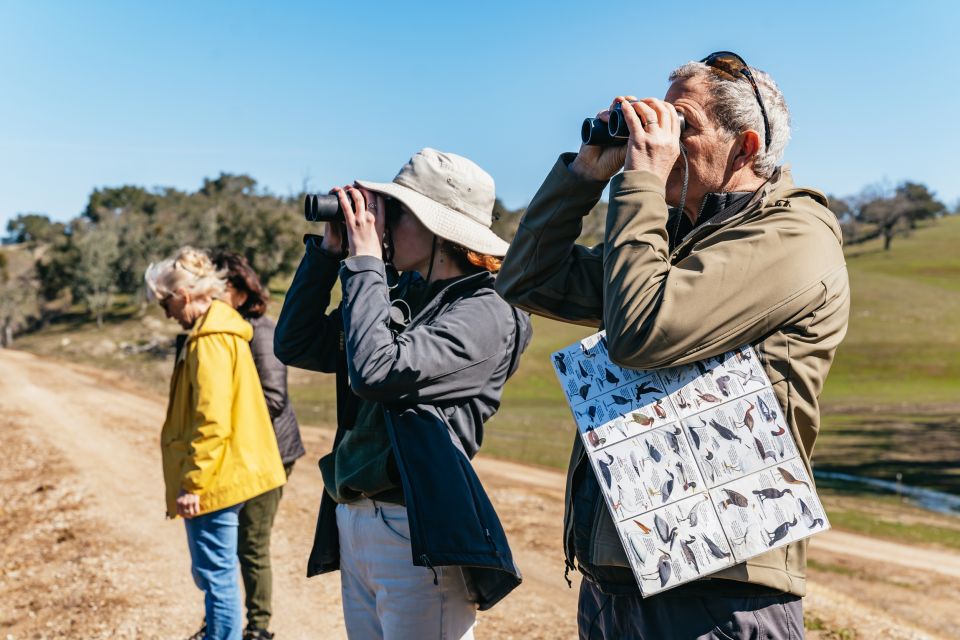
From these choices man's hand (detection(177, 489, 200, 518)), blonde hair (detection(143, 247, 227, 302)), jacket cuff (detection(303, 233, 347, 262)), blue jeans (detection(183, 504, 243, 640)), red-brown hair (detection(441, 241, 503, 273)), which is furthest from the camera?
blonde hair (detection(143, 247, 227, 302))

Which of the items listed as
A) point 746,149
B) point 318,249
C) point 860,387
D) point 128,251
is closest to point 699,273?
point 746,149

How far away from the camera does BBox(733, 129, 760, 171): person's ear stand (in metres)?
2.04

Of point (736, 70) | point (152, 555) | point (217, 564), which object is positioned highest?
point (736, 70)

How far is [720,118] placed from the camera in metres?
2.03

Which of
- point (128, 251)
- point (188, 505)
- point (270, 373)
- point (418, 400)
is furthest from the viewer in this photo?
point (128, 251)

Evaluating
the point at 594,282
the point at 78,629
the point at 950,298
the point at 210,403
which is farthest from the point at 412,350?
the point at 950,298

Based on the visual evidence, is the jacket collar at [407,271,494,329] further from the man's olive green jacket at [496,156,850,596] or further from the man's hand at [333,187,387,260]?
the man's olive green jacket at [496,156,850,596]

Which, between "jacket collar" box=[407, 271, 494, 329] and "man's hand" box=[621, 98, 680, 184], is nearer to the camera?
"man's hand" box=[621, 98, 680, 184]

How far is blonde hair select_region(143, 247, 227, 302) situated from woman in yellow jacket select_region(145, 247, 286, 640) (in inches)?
0.8

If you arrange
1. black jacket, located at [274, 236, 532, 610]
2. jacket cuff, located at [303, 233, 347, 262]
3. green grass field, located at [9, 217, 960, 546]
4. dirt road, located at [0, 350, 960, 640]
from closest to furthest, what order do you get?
black jacket, located at [274, 236, 532, 610] < jacket cuff, located at [303, 233, 347, 262] < dirt road, located at [0, 350, 960, 640] < green grass field, located at [9, 217, 960, 546]

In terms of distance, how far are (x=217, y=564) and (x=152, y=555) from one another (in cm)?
302

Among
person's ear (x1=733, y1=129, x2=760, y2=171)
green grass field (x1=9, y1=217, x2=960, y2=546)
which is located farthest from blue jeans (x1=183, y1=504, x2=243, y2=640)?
green grass field (x1=9, y1=217, x2=960, y2=546)

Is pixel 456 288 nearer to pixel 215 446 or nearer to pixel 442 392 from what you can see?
pixel 442 392

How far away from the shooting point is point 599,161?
208 cm
